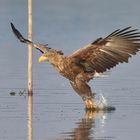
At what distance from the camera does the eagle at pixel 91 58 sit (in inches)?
762

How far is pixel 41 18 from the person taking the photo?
42.7 metres

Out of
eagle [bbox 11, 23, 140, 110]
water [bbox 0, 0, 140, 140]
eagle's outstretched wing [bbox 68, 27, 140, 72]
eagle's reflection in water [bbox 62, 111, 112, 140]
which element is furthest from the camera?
eagle's outstretched wing [bbox 68, 27, 140, 72]

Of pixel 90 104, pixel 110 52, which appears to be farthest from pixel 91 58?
pixel 90 104

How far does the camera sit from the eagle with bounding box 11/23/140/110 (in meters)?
19.3

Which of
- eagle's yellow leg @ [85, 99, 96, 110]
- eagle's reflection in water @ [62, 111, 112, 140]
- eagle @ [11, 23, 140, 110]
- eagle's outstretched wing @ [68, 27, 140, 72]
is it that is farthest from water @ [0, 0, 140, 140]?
eagle's outstretched wing @ [68, 27, 140, 72]

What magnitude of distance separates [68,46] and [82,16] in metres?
10.7

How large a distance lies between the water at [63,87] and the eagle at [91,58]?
430 millimetres

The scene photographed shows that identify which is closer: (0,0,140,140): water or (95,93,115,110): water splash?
(0,0,140,140): water

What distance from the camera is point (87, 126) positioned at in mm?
16781

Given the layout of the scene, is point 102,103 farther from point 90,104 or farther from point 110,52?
point 110,52

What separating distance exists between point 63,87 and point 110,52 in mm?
3401

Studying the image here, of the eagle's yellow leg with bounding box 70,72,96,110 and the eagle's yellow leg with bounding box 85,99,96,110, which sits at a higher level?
the eagle's yellow leg with bounding box 70,72,96,110

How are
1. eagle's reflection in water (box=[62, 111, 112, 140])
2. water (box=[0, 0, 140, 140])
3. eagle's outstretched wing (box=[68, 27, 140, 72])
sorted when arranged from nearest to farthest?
eagle's reflection in water (box=[62, 111, 112, 140]), water (box=[0, 0, 140, 140]), eagle's outstretched wing (box=[68, 27, 140, 72])

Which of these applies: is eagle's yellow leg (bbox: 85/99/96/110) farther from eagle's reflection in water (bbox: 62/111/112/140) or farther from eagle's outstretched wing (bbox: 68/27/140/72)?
eagle's outstretched wing (bbox: 68/27/140/72)
